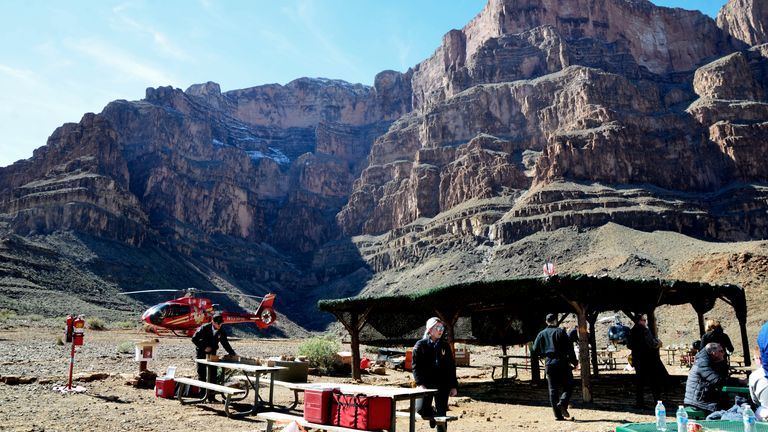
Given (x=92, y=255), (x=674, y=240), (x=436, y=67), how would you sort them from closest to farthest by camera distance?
(x=674, y=240)
(x=92, y=255)
(x=436, y=67)

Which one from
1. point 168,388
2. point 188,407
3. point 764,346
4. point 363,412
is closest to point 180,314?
point 168,388

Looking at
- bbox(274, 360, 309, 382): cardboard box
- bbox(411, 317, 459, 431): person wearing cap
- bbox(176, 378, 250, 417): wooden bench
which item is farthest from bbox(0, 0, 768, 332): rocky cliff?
bbox(411, 317, 459, 431): person wearing cap

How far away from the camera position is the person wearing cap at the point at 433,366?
301 inches

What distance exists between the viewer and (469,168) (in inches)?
4437

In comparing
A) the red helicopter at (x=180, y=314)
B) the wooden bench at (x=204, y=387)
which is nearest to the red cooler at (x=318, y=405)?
the wooden bench at (x=204, y=387)

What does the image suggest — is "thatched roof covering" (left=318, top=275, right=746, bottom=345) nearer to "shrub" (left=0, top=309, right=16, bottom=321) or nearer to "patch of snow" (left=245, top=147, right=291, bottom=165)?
"shrub" (left=0, top=309, right=16, bottom=321)

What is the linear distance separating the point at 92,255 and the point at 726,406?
83.7 meters

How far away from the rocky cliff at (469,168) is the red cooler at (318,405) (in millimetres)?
52393

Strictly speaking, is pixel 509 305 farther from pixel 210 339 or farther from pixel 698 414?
pixel 698 414

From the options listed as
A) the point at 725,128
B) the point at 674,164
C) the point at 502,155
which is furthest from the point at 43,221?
the point at 725,128

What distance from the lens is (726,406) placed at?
7.06 metres

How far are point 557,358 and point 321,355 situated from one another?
1219 centimetres

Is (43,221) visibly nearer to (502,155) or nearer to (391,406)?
(502,155)

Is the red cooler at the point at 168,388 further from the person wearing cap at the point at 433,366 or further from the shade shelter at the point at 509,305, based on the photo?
the person wearing cap at the point at 433,366
